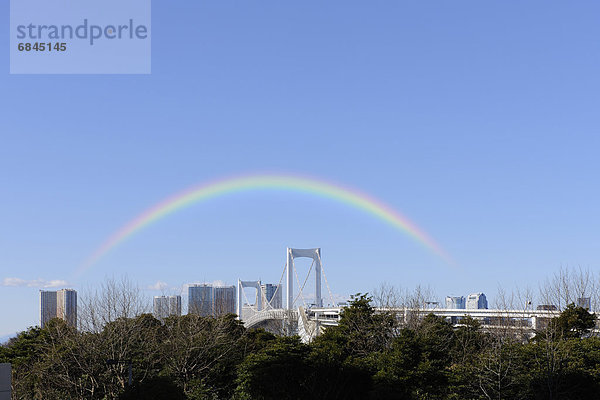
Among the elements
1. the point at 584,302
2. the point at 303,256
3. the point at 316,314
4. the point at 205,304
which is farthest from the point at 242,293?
the point at 584,302

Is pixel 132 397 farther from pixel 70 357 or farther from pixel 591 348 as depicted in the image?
pixel 591 348

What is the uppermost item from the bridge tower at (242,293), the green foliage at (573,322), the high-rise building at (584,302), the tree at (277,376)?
the high-rise building at (584,302)

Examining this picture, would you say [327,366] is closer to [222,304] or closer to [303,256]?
[222,304]

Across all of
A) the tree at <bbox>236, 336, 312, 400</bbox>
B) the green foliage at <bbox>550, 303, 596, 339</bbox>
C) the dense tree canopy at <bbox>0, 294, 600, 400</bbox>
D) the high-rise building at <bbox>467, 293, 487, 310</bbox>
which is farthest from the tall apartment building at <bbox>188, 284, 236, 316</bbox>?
the high-rise building at <bbox>467, 293, 487, 310</bbox>

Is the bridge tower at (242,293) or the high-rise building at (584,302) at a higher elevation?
the high-rise building at (584,302)

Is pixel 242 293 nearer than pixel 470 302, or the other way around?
pixel 470 302

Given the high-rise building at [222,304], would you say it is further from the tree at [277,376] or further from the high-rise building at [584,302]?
the high-rise building at [584,302]

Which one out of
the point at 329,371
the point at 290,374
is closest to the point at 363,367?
the point at 329,371

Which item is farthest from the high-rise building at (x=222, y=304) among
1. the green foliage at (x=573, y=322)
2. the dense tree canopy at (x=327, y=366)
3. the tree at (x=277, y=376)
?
the green foliage at (x=573, y=322)

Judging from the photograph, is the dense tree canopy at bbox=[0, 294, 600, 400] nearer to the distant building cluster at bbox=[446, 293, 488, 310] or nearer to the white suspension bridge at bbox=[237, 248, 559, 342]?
the white suspension bridge at bbox=[237, 248, 559, 342]
